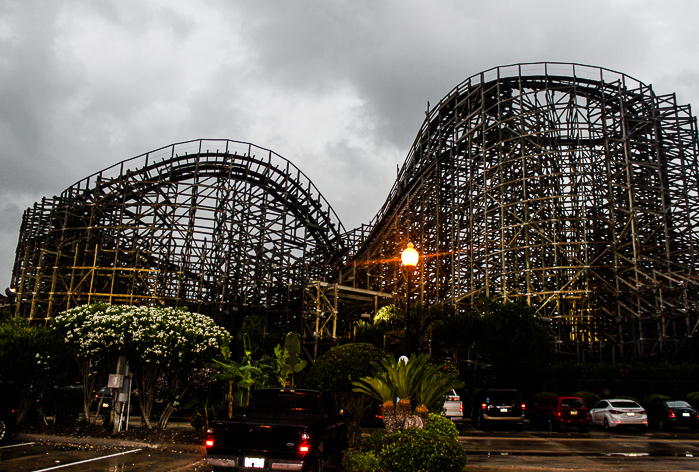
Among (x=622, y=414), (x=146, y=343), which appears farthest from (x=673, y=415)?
(x=146, y=343)

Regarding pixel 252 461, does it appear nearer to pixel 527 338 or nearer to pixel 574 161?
pixel 527 338

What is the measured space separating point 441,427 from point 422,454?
4.43ft

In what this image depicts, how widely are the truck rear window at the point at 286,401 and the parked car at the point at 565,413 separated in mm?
12390

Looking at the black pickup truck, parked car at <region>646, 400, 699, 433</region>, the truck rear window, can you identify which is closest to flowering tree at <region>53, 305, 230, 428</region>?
the truck rear window

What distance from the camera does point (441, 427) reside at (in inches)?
389


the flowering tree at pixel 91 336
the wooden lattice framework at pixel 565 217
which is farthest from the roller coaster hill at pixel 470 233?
the flowering tree at pixel 91 336

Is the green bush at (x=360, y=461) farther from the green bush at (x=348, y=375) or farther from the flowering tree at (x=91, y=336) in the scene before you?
the flowering tree at (x=91, y=336)

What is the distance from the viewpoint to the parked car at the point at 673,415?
19.6 metres

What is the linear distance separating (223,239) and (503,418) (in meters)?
19.8

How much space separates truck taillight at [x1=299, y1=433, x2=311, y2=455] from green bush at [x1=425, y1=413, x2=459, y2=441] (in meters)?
2.34

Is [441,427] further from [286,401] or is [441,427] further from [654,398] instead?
[654,398]

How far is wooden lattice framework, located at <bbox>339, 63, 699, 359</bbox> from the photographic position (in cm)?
2828

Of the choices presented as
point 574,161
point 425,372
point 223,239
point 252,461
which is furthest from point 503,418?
point 223,239

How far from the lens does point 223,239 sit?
109 feet
